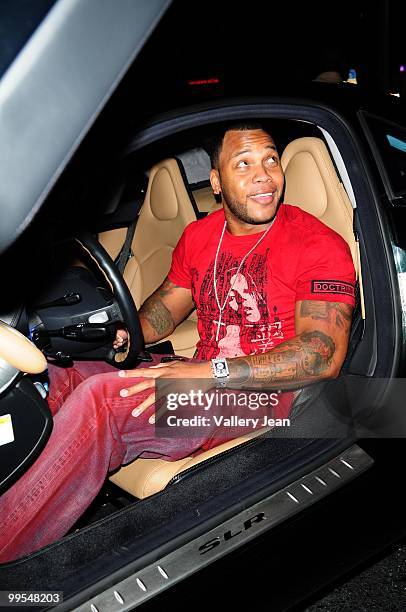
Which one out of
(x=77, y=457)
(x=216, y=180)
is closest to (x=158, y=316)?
(x=216, y=180)

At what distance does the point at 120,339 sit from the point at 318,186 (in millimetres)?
726

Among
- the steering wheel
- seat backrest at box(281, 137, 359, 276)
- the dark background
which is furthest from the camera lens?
the dark background

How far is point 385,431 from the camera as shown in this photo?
1745 millimetres

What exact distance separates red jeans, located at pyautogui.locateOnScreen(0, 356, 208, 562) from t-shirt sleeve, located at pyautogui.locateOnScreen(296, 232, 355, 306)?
0.51 metres

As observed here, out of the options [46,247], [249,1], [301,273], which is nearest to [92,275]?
[46,247]

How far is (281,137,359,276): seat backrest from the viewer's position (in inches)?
79.2

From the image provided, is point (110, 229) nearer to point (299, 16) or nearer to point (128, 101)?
point (128, 101)

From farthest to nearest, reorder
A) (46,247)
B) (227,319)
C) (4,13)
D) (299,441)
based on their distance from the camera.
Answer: (227,319) < (46,247) < (299,441) < (4,13)

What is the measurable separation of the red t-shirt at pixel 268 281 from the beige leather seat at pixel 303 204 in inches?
1.8

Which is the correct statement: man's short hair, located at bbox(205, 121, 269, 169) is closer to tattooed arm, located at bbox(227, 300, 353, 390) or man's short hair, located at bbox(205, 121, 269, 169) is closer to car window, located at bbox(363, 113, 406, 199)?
car window, located at bbox(363, 113, 406, 199)

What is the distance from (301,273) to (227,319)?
0.93 feet

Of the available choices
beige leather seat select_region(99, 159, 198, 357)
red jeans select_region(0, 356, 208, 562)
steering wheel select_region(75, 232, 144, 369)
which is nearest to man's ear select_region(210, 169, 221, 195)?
beige leather seat select_region(99, 159, 198, 357)

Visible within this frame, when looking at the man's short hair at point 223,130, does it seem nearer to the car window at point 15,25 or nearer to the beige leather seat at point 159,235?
the beige leather seat at point 159,235

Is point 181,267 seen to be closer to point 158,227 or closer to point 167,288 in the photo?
point 167,288
